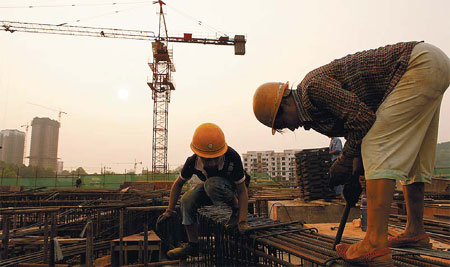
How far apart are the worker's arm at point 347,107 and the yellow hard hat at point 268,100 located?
0.25 m

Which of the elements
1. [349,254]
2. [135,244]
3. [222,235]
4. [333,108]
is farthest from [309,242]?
[135,244]

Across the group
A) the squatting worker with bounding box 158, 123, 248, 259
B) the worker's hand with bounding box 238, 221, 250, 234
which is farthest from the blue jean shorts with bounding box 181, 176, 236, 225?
the worker's hand with bounding box 238, 221, 250, 234

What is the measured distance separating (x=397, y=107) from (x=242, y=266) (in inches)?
74.3

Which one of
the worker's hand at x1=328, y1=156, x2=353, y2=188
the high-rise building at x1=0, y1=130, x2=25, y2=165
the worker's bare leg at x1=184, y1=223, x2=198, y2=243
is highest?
the high-rise building at x1=0, y1=130, x2=25, y2=165

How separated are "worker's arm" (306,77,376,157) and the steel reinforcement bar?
0.66m

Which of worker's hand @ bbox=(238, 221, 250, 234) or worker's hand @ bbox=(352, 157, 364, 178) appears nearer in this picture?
worker's hand @ bbox=(352, 157, 364, 178)

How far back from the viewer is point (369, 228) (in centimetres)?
147

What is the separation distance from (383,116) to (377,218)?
0.59 metres

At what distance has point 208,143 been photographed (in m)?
2.89

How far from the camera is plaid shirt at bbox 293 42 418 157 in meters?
1.61

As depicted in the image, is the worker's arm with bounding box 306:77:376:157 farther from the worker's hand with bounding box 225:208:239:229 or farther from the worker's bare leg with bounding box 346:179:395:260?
the worker's hand with bounding box 225:208:239:229

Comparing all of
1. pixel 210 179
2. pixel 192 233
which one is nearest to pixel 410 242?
pixel 210 179

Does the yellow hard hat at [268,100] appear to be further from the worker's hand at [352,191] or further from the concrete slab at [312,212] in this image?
the concrete slab at [312,212]

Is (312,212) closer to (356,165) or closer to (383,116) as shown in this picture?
(356,165)
